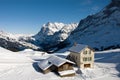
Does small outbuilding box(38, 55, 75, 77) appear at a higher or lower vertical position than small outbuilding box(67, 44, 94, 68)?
lower

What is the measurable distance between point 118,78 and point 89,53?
1401 cm

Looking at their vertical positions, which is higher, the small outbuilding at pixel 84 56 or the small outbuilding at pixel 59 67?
the small outbuilding at pixel 84 56

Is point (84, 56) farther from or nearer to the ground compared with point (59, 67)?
farther from the ground

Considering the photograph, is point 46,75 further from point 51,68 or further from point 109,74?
point 109,74

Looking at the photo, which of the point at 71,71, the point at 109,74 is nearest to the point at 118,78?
the point at 109,74

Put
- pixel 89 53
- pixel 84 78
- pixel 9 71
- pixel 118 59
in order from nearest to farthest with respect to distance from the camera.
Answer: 1. pixel 84 78
2. pixel 9 71
3. pixel 89 53
4. pixel 118 59


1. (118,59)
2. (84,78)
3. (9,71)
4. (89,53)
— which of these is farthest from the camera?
(118,59)

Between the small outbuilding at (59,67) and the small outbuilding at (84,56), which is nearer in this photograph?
the small outbuilding at (59,67)

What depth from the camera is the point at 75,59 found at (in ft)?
236

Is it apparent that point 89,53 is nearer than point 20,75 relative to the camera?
No

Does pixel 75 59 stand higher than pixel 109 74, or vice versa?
pixel 75 59

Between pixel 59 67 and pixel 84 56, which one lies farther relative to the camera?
pixel 84 56

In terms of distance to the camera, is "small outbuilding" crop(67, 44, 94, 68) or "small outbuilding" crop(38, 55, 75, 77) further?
"small outbuilding" crop(67, 44, 94, 68)

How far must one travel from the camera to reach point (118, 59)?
83125 millimetres
